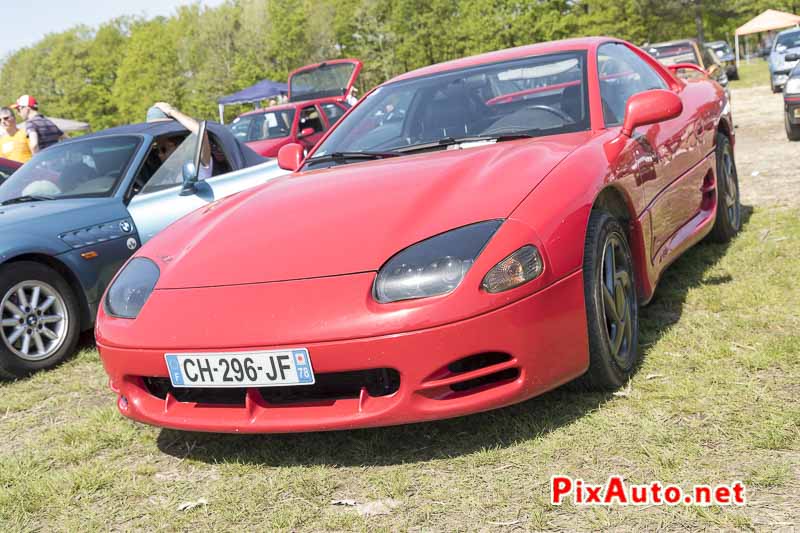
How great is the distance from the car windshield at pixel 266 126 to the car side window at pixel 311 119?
0.64ft

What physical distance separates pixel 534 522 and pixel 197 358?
118 centimetres

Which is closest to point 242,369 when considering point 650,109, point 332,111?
point 650,109

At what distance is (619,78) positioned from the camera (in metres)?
4.31

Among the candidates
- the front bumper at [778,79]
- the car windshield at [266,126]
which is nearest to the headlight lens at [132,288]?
the car windshield at [266,126]

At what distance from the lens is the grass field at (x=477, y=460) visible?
97.5 inches

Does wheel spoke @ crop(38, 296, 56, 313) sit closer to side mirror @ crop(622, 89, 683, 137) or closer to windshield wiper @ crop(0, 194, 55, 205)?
windshield wiper @ crop(0, 194, 55, 205)

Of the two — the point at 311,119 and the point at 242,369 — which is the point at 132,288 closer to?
the point at 242,369

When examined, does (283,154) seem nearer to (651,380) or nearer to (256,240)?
(256,240)

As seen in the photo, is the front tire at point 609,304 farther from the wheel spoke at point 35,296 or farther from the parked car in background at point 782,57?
the parked car in background at point 782,57

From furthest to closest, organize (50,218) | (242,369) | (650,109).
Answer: (50,218), (650,109), (242,369)

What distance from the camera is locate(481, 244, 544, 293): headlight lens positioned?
2703mm

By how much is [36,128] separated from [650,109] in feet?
22.6

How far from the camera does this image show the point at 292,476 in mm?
2877

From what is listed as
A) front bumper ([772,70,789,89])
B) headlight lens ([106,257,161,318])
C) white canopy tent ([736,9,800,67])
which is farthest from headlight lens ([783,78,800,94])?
white canopy tent ([736,9,800,67])
